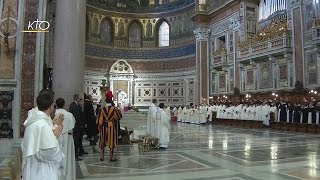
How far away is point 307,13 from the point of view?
1894 centimetres

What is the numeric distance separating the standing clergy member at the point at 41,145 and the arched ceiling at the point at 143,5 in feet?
104

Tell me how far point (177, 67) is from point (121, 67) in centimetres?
577

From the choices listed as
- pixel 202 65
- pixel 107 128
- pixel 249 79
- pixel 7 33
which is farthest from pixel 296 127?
pixel 7 33

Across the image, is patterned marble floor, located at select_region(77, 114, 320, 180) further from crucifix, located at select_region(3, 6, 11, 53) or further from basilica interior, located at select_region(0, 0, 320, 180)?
crucifix, located at select_region(3, 6, 11, 53)

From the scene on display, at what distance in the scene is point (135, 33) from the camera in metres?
35.6

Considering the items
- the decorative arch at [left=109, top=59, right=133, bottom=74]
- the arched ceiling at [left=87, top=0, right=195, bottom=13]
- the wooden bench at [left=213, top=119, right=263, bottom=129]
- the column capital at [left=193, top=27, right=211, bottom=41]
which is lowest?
the wooden bench at [left=213, top=119, right=263, bottom=129]

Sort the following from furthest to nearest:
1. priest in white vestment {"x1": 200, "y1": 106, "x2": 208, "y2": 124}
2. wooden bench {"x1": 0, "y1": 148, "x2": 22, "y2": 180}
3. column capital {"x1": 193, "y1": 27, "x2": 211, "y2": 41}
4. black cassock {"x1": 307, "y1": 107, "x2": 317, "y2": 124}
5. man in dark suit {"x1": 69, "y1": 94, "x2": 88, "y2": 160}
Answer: column capital {"x1": 193, "y1": 27, "x2": 211, "y2": 41} → priest in white vestment {"x1": 200, "y1": 106, "x2": 208, "y2": 124} → black cassock {"x1": 307, "y1": 107, "x2": 317, "y2": 124} → man in dark suit {"x1": 69, "y1": 94, "x2": 88, "y2": 160} → wooden bench {"x1": 0, "y1": 148, "x2": 22, "y2": 180}

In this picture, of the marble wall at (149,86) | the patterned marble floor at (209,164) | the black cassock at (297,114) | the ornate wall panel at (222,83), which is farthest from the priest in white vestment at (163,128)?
the marble wall at (149,86)

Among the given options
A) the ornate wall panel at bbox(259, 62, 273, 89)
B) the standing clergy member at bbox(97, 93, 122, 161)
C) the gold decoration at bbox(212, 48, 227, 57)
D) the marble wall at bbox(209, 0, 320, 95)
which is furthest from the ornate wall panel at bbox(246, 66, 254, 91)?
the standing clergy member at bbox(97, 93, 122, 161)

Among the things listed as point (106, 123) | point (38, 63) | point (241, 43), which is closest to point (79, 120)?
point (106, 123)

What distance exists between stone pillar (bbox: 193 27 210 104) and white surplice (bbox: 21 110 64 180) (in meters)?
26.8

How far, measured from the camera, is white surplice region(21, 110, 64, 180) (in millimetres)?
3020

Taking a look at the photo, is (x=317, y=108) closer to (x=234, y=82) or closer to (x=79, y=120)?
(x=234, y=82)

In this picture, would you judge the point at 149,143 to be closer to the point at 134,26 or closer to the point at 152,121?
the point at 152,121
